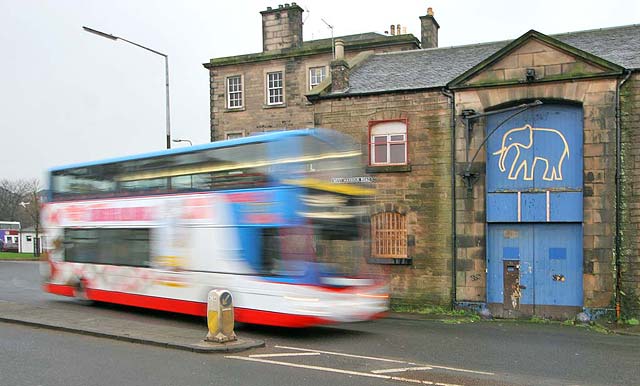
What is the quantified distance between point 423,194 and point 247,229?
7.90 meters

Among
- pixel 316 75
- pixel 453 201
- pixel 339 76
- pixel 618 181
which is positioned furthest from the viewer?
pixel 316 75

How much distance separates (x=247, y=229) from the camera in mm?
11898

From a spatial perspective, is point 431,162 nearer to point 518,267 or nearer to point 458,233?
point 458,233

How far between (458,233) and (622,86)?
5871 mm

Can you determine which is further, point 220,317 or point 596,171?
point 596,171

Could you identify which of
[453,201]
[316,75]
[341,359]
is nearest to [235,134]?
[316,75]

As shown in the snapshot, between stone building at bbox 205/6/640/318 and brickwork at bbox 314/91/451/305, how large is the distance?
0.03 m

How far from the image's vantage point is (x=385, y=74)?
20.4 metres

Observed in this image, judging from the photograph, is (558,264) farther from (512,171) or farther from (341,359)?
(341,359)

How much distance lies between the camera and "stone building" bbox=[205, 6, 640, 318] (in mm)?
16078

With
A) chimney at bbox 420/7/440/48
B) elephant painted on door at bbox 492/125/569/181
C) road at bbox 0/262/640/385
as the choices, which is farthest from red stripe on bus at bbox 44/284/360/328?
chimney at bbox 420/7/440/48

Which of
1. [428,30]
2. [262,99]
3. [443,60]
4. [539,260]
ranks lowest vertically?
[539,260]

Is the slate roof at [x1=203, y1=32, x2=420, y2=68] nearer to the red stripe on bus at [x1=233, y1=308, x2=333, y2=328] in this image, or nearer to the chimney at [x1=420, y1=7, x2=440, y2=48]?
the chimney at [x1=420, y1=7, x2=440, y2=48]

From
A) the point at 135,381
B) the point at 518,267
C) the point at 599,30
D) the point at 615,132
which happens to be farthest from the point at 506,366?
the point at 599,30
